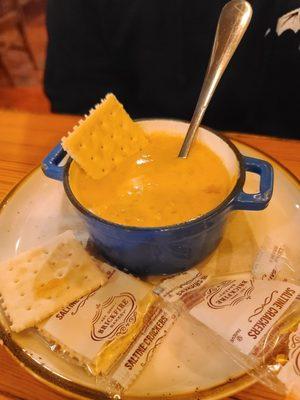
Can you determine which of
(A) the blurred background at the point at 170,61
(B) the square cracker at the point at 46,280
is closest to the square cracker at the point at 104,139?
(B) the square cracker at the point at 46,280

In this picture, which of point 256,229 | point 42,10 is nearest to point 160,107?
point 256,229

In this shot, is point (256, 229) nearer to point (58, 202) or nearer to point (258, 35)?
point (58, 202)

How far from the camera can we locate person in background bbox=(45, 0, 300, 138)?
1.04m

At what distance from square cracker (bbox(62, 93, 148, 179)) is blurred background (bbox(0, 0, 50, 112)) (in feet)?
5.70

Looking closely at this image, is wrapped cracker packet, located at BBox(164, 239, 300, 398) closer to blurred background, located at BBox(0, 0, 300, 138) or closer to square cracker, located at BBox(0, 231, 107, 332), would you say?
square cracker, located at BBox(0, 231, 107, 332)

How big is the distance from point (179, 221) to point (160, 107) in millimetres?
688

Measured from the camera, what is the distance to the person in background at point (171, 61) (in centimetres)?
104

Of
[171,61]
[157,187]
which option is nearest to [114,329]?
[157,187]

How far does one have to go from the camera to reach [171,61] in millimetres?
1134

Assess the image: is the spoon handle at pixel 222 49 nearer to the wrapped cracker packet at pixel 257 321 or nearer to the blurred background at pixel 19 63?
the wrapped cracker packet at pixel 257 321

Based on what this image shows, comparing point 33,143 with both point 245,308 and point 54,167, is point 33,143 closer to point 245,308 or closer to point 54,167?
point 54,167

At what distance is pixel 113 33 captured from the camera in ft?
3.77

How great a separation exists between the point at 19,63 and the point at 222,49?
98.3 inches

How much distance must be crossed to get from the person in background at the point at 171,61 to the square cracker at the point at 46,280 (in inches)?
25.7
